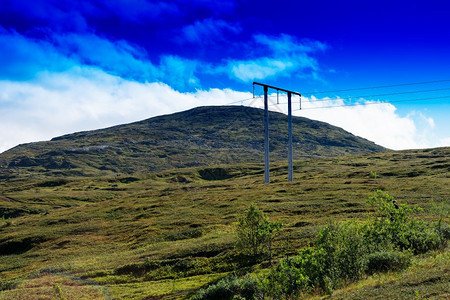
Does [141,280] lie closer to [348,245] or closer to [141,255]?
[141,255]

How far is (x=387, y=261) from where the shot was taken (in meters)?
31.4

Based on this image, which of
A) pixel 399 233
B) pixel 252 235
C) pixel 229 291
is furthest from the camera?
pixel 252 235

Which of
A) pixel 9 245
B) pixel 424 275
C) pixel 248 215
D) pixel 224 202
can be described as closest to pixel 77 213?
pixel 9 245

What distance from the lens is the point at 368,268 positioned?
32.0 metres

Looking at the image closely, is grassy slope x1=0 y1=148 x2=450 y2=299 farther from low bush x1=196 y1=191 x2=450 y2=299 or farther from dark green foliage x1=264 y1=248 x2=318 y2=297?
dark green foliage x1=264 y1=248 x2=318 y2=297

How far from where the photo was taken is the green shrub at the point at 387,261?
99.8 feet

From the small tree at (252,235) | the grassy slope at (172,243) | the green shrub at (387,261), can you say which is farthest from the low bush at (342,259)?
the small tree at (252,235)

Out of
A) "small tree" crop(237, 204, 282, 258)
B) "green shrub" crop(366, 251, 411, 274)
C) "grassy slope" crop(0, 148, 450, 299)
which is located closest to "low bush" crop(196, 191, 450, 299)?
"green shrub" crop(366, 251, 411, 274)

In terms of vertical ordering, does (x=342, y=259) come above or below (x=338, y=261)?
above

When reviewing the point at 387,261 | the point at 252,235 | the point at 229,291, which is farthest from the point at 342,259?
the point at 252,235

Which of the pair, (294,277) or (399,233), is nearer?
(294,277)

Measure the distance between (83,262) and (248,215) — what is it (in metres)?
30.7

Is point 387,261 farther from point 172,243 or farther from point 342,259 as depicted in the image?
point 172,243

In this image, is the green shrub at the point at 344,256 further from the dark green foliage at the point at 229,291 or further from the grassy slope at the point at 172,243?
the dark green foliage at the point at 229,291
